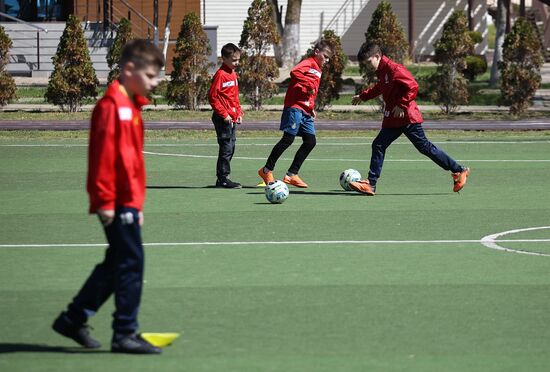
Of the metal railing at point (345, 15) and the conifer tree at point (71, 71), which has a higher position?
the metal railing at point (345, 15)

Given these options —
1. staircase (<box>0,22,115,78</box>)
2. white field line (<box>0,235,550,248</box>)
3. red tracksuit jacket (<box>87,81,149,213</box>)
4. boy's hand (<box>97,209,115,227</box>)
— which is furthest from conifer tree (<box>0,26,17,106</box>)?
boy's hand (<box>97,209,115,227</box>)

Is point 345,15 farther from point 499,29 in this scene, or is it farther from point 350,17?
point 499,29

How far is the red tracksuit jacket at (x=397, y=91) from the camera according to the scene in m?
15.6

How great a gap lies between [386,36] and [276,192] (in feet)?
53.0

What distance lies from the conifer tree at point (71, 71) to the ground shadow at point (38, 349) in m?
22.9

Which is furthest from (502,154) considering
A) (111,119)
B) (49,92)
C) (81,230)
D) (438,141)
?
(111,119)

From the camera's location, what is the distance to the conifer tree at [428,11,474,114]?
2980cm

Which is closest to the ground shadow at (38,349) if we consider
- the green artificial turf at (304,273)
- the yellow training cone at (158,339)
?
the green artificial turf at (304,273)

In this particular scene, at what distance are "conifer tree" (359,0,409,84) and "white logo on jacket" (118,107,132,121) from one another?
23286 mm

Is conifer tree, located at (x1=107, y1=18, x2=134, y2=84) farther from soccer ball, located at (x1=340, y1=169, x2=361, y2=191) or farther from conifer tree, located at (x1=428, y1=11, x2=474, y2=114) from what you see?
soccer ball, located at (x1=340, y1=169, x2=361, y2=191)

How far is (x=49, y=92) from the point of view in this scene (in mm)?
30375

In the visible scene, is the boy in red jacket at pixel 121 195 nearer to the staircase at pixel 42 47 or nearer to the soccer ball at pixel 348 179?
the soccer ball at pixel 348 179

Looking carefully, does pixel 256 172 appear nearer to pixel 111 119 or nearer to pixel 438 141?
pixel 438 141

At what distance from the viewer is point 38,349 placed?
7.81m
